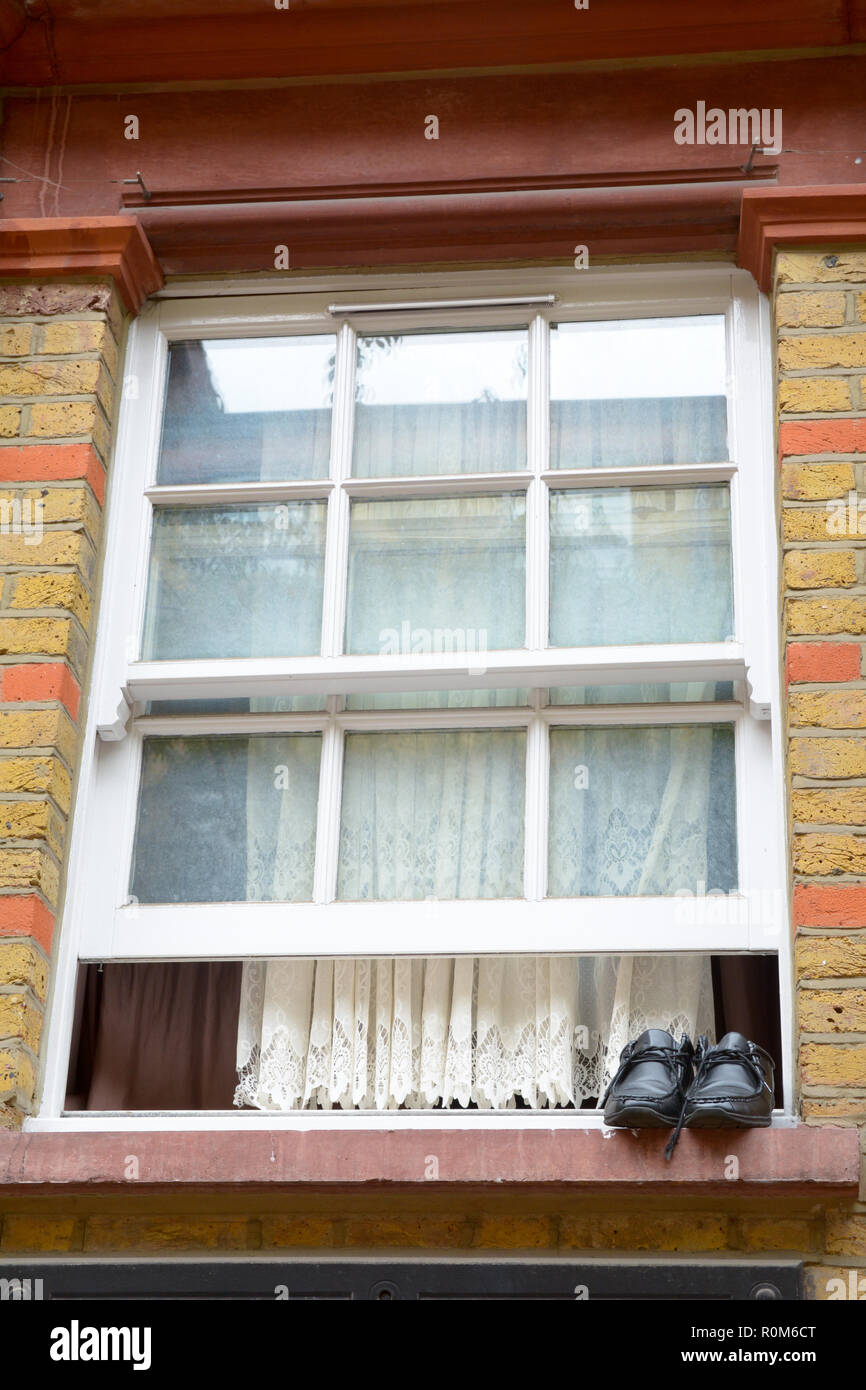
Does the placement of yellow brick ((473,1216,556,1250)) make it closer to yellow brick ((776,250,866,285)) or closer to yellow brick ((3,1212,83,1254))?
yellow brick ((3,1212,83,1254))

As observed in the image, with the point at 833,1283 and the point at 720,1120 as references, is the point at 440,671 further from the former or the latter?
the point at 833,1283

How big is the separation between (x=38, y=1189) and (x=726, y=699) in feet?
6.07

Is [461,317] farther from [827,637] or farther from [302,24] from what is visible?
[827,637]

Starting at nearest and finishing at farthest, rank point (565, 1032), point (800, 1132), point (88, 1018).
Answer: point (800, 1132) → point (565, 1032) → point (88, 1018)

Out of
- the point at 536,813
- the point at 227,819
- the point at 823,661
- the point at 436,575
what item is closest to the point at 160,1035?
the point at 227,819

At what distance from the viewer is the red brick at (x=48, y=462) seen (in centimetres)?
421

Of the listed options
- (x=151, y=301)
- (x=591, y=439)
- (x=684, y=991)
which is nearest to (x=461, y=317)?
(x=591, y=439)

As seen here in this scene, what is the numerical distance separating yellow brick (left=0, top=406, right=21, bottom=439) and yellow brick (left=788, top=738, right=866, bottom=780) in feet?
6.63

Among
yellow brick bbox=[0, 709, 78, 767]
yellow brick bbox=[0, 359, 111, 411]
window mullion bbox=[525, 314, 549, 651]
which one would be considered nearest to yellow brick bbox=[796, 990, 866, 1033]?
window mullion bbox=[525, 314, 549, 651]

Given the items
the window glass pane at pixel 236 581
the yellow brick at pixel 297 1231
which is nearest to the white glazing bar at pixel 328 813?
the window glass pane at pixel 236 581

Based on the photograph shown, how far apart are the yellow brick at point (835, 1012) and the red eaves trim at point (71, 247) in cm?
249

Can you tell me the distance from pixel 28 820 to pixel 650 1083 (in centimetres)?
147

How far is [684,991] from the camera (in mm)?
3918

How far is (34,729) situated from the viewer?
3939mm
